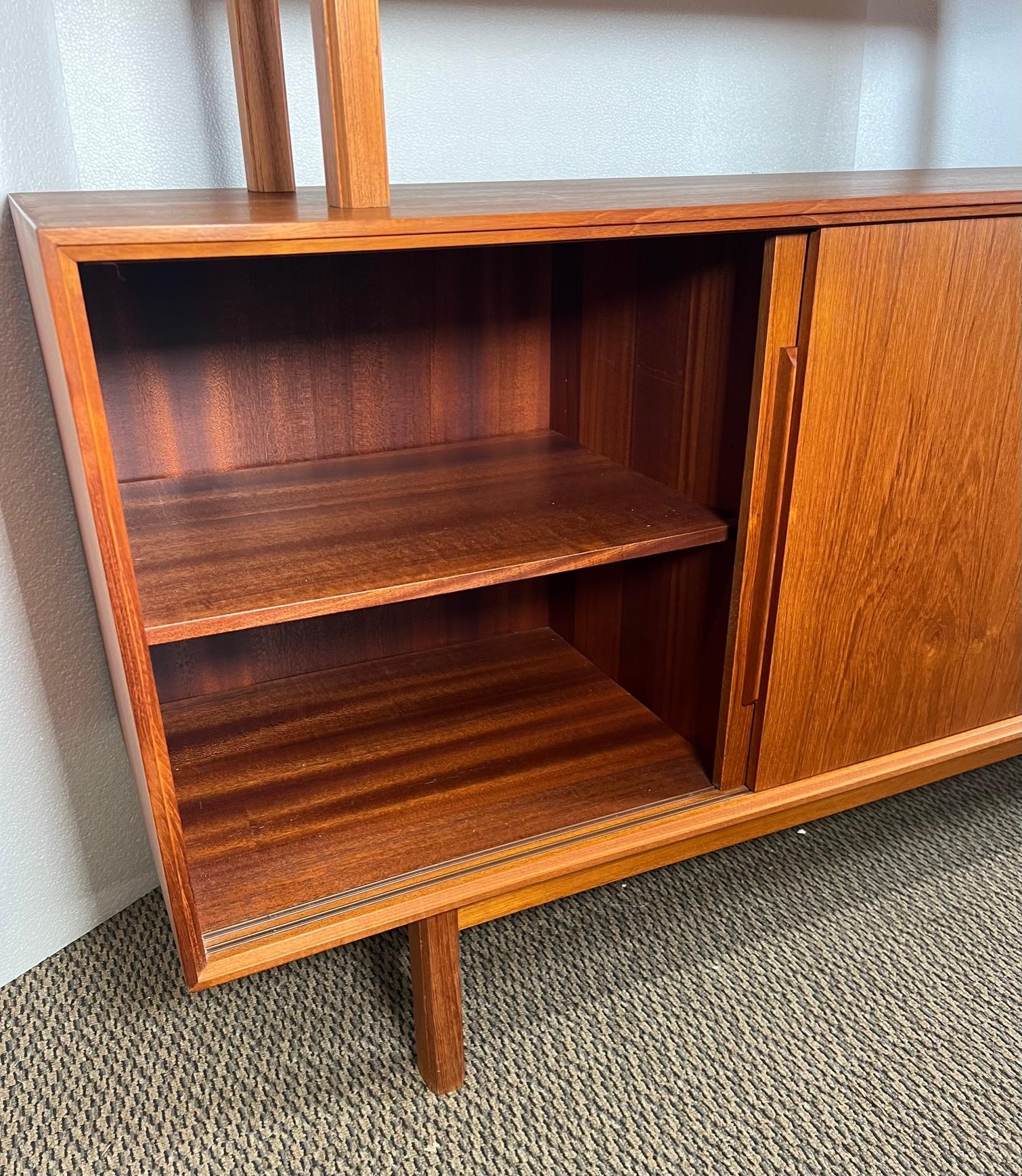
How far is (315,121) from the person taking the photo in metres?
0.99

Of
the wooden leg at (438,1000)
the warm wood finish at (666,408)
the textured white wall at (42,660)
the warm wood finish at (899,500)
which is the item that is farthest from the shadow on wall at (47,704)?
the warm wood finish at (899,500)

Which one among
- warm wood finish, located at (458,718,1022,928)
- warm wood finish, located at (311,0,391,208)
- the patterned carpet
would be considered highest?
warm wood finish, located at (311,0,391,208)

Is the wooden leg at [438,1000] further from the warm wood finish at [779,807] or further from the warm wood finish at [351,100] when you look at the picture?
the warm wood finish at [351,100]

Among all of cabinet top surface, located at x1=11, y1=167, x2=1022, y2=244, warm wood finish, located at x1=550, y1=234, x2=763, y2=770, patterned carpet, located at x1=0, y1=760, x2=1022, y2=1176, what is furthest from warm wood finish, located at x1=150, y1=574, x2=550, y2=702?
cabinet top surface, located at x1=11, y1=167, x2=1022, y2=244

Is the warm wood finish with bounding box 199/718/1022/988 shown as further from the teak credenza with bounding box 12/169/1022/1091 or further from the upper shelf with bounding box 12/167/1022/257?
the upper shelf with bounding box 12/167/1022/257

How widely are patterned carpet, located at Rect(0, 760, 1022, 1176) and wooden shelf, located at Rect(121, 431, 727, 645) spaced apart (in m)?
0.45

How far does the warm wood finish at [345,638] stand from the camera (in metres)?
1.03

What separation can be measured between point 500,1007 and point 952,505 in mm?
623

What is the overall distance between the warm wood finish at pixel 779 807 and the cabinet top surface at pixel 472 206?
49 cm

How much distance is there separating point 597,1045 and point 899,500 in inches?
21.9

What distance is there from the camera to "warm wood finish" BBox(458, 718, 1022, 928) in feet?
2.71

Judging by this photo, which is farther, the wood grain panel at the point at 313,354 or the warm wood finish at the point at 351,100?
the wood grain panel at the point at 313,354

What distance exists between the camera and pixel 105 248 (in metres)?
0.53

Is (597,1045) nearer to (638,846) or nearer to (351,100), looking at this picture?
(638,846)
